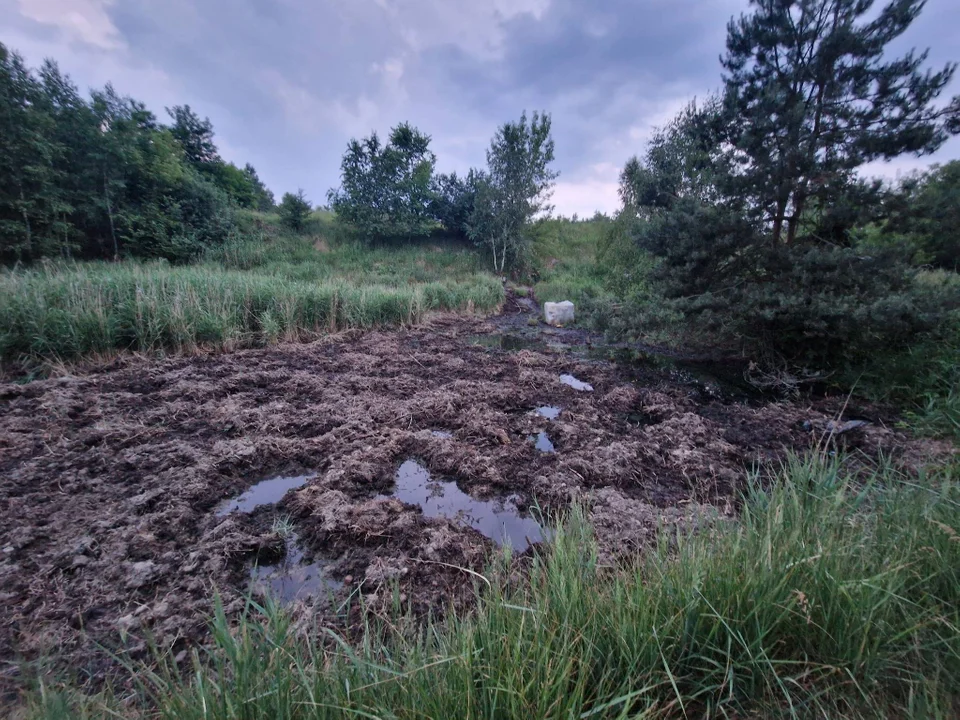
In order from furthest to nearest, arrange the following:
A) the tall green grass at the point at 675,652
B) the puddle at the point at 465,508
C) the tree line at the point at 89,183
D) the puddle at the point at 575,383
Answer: the tree line at the point at 89,183
the puddle at the point at 575,383
the puddle at the point at 465,508
the tall green grass at the point at 675,652

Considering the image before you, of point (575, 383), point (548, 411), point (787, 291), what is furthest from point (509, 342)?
point (787, 291)

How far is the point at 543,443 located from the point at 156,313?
18.6ft

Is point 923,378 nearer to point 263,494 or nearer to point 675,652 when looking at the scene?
point 675,652

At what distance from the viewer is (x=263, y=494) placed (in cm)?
286

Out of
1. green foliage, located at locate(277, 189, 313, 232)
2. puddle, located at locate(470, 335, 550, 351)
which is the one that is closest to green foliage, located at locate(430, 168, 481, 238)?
green foliage, located at locate(277, 189, 313, 232)

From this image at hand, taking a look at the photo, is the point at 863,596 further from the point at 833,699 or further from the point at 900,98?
the point at 900,98

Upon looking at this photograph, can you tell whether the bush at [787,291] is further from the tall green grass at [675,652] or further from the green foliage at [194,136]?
the green foliage at [194,136]

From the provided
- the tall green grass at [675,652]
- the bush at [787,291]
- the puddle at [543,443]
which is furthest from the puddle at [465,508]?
the bush at [787,291]

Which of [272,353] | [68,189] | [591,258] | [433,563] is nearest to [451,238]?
[591,258]

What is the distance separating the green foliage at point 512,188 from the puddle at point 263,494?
1694cm

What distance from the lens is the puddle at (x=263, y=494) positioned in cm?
270

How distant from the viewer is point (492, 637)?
122cm

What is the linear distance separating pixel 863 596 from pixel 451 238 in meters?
23.0

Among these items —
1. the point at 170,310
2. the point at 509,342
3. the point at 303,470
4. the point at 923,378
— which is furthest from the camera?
the point at 509,342
